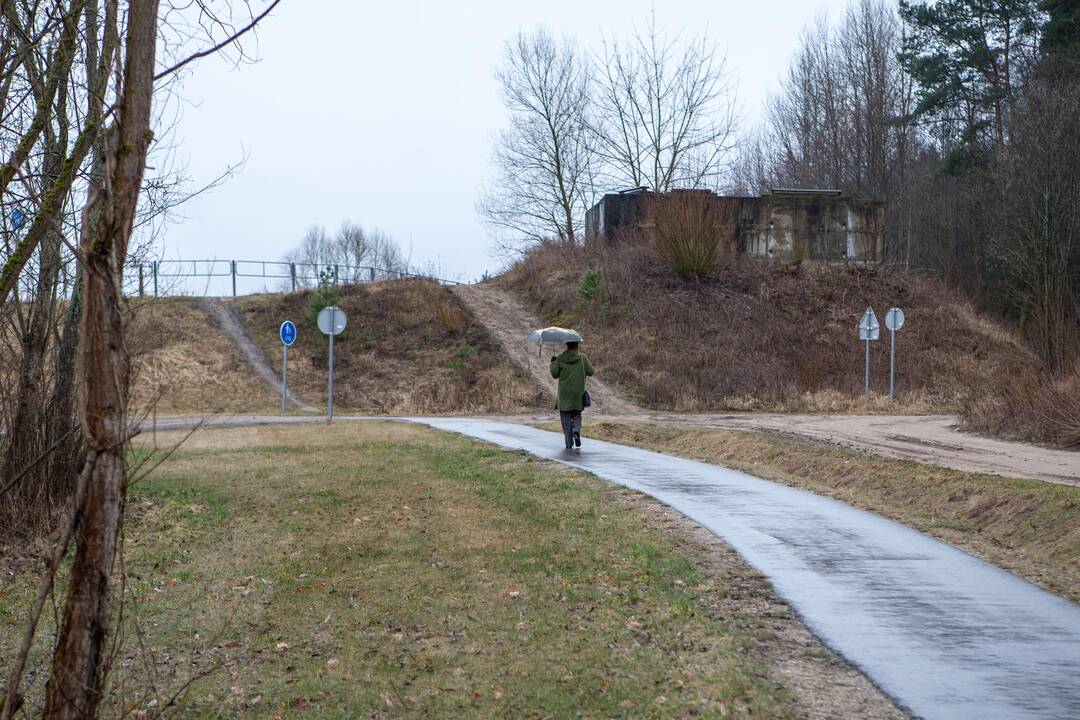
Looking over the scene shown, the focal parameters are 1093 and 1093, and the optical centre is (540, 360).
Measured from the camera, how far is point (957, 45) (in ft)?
162

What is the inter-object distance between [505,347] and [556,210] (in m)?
15.8

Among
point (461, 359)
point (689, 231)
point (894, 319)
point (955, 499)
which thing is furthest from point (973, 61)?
point (955, 499)

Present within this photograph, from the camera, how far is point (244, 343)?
46.5m

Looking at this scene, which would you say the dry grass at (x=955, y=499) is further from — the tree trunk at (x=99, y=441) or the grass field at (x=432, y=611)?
the tree trunk at (x=99, y=441)

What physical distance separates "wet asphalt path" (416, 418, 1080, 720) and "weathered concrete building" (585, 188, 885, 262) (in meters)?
38.9

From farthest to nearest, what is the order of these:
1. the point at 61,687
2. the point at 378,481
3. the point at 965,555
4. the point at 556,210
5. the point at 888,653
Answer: the point at 556,210 → the point at 378,481 → the point at 965,555 → the point at 888,653 → the point at 61,687

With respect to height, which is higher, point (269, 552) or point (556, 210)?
point (556, 210)

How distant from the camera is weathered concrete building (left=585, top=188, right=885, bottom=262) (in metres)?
51.6

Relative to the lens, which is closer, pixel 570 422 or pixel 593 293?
pixel 570 422

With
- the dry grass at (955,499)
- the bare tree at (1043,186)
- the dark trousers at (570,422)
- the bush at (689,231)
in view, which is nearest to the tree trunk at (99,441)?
the dry grass at (955,499)

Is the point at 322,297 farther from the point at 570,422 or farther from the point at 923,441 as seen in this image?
the point at 923,441

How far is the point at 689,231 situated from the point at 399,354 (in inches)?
538

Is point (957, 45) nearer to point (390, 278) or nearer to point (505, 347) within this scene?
point (505, 347)

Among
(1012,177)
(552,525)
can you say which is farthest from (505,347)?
(552,525)
